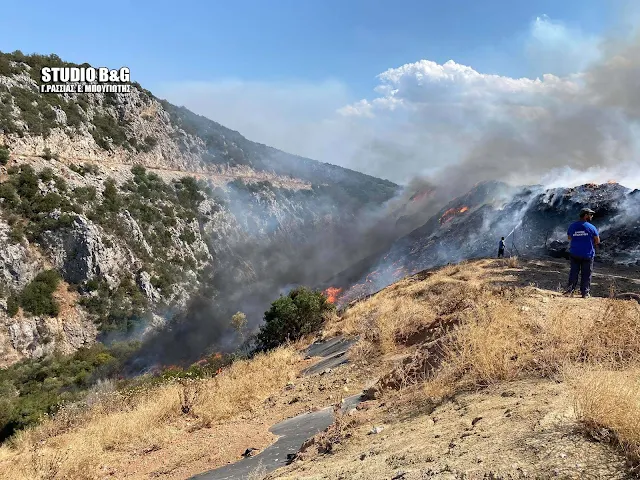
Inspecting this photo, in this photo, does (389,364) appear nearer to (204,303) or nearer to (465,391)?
(465,391)

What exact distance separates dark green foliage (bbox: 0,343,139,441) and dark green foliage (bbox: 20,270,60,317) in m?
4.50

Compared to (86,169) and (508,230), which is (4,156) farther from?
(508,230)

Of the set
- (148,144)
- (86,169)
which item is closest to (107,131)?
(148,144)

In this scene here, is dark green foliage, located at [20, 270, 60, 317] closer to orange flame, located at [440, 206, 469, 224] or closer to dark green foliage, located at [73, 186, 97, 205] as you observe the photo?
dark green foliage, located at [73, 186, 97, 205]

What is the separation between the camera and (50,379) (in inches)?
1102


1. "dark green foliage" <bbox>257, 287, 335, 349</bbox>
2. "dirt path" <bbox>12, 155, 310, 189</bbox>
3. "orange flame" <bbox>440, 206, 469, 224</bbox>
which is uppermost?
"dirt path" <bbox>12, 155, 310, 189</bbox>

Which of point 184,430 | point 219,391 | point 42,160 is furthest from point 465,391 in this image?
point 42,160

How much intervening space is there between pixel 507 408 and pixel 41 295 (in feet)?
141

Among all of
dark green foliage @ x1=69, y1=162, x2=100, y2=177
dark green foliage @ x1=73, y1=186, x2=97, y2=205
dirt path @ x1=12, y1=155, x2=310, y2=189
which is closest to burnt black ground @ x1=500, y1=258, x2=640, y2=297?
dark green foliage @ x1=73, y1=186, x2=97, y2=205

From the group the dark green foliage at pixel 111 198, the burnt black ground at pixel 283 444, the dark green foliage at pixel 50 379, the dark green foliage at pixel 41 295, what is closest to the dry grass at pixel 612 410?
the burnt black ground at pixel 283 444

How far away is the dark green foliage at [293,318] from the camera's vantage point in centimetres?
2084

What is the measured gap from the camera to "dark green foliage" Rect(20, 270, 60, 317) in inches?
1398

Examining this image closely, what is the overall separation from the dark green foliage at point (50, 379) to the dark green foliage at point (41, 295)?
4.50 meters

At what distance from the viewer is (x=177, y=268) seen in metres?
50.8
